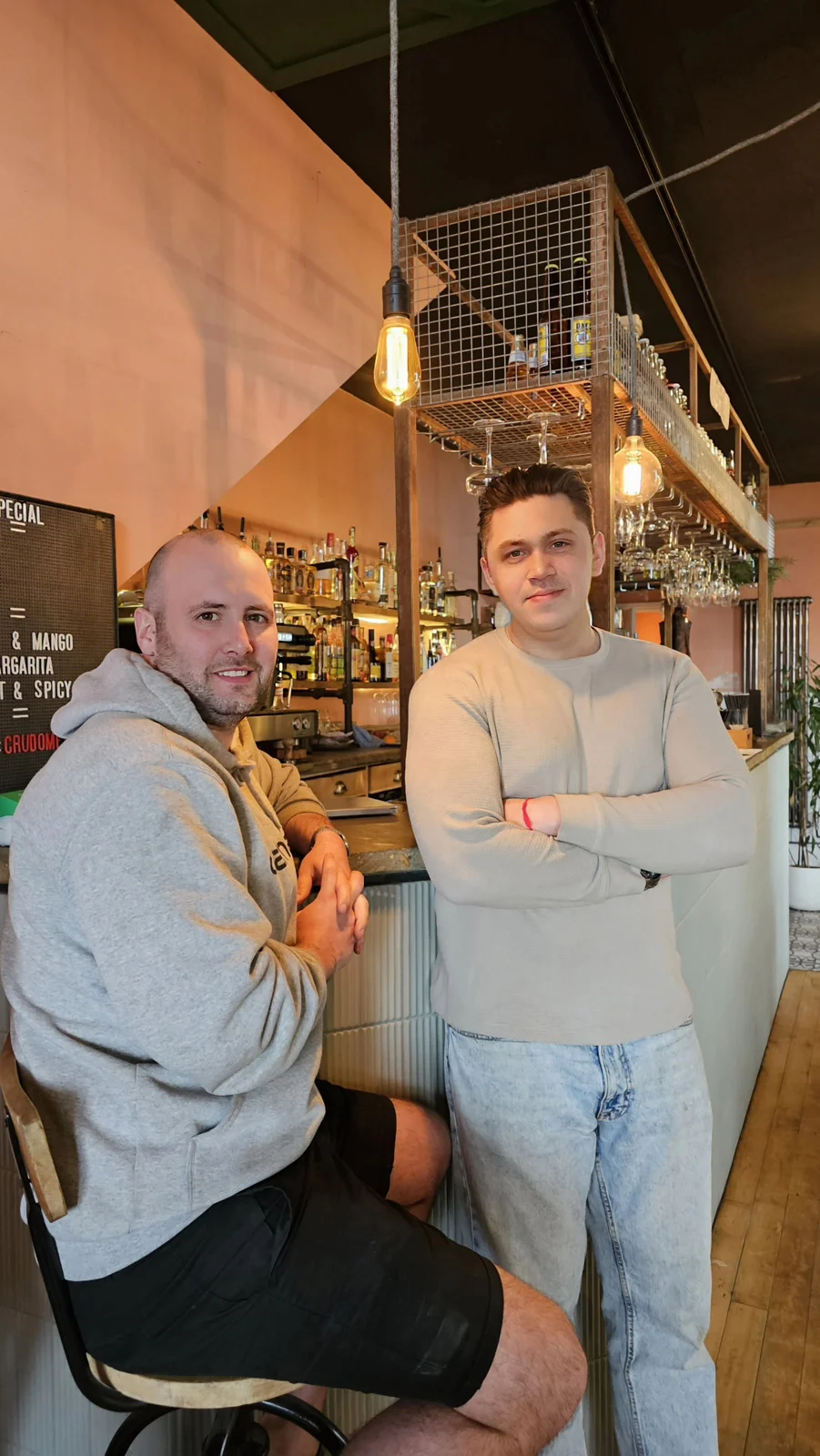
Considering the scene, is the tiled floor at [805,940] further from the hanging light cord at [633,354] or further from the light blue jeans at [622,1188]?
the light blue jeans at [622,1188]

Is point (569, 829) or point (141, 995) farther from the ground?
point (569, 829)

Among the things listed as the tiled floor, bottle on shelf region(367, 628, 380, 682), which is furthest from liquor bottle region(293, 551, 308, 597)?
the tiled floor

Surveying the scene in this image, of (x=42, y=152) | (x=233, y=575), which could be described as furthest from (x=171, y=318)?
(x=233, y=575)

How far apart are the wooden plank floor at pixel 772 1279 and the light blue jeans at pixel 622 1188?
0.59 m

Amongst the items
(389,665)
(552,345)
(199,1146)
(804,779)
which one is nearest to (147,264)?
(552,345)

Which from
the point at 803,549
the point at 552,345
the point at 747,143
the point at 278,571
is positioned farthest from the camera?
the point at 803,549

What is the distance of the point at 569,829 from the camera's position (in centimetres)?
135

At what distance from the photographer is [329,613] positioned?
5.22 metres

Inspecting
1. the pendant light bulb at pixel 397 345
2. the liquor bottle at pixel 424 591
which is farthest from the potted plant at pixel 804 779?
the pendant light bulb at pixel 397 345

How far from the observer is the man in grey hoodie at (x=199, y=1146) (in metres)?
0.98

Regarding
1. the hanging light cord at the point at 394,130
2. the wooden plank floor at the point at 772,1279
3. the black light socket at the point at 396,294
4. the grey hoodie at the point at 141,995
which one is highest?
the hanging light cord at the point at 394,130

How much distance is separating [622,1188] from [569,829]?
62cm

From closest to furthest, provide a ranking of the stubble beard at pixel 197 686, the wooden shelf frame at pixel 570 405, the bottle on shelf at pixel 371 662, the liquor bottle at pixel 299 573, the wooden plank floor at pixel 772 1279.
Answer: the stubble beard at pixel 197 686
the wooden plank floor at pixel 772 1279
the wooden shelf frame at pixel 570 405
the liquor bottle at pixel 299 573
the bottle on shelf at pixel 371 662

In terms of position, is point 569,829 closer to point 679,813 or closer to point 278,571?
point 679,813
